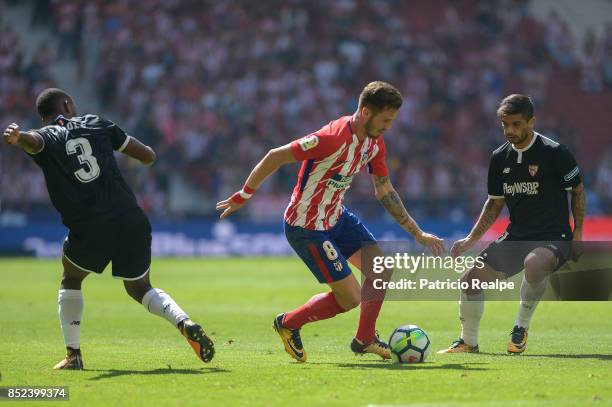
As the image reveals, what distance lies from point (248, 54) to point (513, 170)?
82.7 feet

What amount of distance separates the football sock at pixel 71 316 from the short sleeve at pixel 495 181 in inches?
168

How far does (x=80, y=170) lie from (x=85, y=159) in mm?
106

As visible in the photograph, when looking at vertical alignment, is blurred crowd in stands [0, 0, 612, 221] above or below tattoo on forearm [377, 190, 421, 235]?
above

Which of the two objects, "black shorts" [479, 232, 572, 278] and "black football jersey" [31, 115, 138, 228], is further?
"black shorts" [479, 232, 572, 278]

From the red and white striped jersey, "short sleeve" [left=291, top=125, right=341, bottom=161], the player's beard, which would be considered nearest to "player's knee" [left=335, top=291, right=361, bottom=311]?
the red and white striped jersey

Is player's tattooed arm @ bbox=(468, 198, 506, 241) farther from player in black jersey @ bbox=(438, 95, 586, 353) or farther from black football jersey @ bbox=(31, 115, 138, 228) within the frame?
black football jersey @ bbox=(31, 115, 138, 228)

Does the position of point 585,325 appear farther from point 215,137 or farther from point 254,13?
point 254,13

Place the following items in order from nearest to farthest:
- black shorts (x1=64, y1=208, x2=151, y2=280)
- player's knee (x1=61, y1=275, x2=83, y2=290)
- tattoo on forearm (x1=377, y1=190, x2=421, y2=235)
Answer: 1. black shorts (x1=64, y1=208, x2=151, y2=280)
2. player's knee (x1=61, y1=275, x2=83, y2=290)
3. tattoo on forearm (x1=377, y1=190, x2=421, y2=235)

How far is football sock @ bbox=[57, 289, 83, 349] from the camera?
29.9 ft

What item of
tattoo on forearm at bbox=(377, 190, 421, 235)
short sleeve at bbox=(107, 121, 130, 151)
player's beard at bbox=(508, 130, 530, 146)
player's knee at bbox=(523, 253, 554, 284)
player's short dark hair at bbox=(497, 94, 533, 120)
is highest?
player's short dark hair at bbox=(497, 94, 533, 120)

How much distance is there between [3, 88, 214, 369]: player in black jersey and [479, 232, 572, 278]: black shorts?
322cm

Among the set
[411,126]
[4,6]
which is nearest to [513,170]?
[411,126]

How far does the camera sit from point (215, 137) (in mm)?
32156

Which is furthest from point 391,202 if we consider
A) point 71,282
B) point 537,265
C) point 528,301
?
point 71,282
